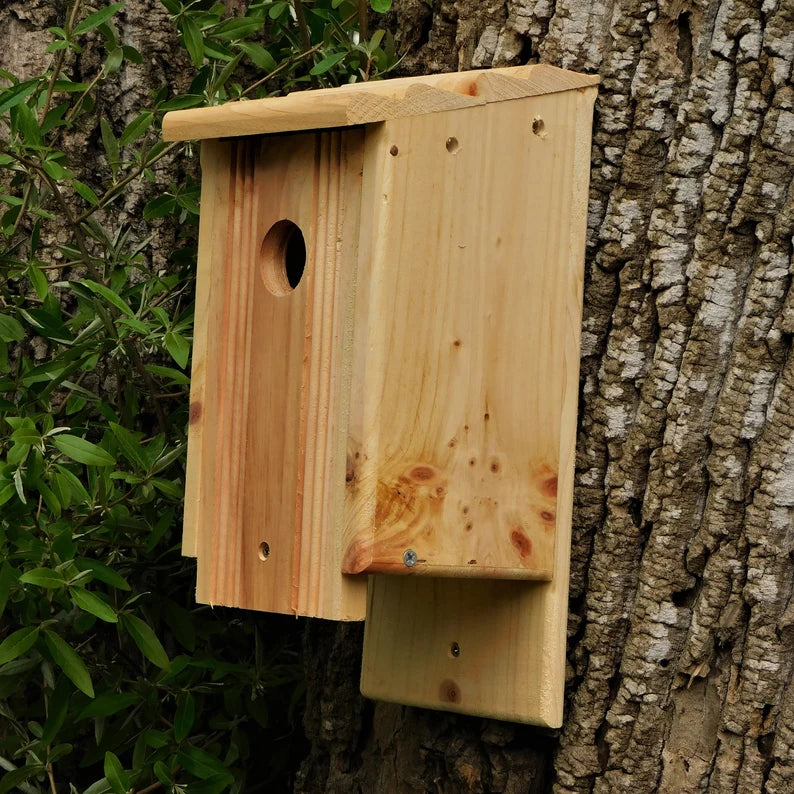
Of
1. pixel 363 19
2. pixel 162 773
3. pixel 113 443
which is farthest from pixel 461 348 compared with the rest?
pixel 162 773

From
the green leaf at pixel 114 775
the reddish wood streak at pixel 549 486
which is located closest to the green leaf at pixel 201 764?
the green leaf at pixel 114 775

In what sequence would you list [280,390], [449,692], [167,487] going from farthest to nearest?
1. [167,487]
2. [449,692]
3. [280,390]

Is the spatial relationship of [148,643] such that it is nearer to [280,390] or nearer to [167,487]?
[167,487]

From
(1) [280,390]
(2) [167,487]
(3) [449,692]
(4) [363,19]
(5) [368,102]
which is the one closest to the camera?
(5) [368,102]

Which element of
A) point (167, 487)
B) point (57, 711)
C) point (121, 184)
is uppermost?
point (121, 184)

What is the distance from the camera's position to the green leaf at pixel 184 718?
1.97 meters

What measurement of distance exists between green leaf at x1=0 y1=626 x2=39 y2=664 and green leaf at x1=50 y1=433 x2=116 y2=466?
0.29m

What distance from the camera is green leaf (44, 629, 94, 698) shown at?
5.90 feet

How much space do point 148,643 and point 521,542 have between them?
63 centimetres

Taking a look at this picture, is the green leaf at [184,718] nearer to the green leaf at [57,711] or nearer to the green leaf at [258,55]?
the green leaf at [57,711]

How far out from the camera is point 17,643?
1813 mm

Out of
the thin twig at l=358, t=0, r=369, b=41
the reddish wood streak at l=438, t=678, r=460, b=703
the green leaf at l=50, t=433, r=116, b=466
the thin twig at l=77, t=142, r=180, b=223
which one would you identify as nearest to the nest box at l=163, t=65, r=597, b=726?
the reddish wood streak at l=438, t=678, r=460, b=703

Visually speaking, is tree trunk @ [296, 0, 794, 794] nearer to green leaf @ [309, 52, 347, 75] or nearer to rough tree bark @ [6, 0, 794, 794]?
rough tree bark @ [6, 0, 794, 794]

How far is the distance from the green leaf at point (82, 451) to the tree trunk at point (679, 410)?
0.68 m
